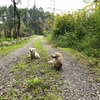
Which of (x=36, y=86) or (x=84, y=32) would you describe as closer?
(x=36, y=86)

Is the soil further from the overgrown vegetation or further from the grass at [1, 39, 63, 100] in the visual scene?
the overgrown vegetation

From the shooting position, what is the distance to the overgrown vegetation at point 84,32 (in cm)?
A: 1025

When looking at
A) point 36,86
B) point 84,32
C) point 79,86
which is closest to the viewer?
point 36,86

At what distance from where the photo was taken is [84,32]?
1420 cm

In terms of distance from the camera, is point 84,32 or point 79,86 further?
point 84,32

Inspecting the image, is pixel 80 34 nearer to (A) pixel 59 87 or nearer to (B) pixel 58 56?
(B) pixel 58 56

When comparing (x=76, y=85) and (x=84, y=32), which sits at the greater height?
(x=84, y=32)

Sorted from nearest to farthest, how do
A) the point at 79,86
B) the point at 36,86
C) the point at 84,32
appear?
1. the point at 36,86
2. the point at 79,86
3. the point at 84,32

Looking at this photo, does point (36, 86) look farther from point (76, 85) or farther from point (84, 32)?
point (84, 32)

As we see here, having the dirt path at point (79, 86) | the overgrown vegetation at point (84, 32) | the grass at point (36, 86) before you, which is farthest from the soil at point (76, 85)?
the overgrown vegetation at point (84, 32)

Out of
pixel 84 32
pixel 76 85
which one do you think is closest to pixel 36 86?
pixel 76 85

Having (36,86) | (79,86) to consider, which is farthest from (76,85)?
(36,86)

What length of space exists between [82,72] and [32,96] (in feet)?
9.76

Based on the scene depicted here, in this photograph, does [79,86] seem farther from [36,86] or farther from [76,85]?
[36,86]
